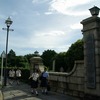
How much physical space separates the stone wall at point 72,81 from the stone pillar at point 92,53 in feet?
2.36

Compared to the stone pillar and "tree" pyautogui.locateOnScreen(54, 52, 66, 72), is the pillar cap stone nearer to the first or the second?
the stone pillar

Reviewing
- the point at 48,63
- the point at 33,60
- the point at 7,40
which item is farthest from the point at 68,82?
the point at 48,63

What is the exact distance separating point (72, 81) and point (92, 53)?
→ 2485 mm

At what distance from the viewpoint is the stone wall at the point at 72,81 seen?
36.9 feet

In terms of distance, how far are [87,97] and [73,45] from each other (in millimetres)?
36180

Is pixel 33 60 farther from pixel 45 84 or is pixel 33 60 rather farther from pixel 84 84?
pixel 84 84

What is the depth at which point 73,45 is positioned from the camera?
46312 millimetres

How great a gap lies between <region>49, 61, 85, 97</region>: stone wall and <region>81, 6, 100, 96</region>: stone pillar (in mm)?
720

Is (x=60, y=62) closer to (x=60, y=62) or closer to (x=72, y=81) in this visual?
(x=60, y=62)

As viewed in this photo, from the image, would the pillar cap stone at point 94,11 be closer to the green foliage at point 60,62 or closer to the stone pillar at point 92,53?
the stone pillar at point 92,53

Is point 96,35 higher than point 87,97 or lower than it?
higher

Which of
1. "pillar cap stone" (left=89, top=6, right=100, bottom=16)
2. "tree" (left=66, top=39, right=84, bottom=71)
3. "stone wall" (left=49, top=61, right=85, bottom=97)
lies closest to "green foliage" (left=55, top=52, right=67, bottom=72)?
"tree" (left=66, top=39, right=84, bottom=71)

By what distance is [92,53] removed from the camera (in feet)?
33.1

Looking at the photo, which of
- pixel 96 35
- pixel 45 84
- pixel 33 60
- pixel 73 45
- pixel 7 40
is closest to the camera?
pixel 96 35
